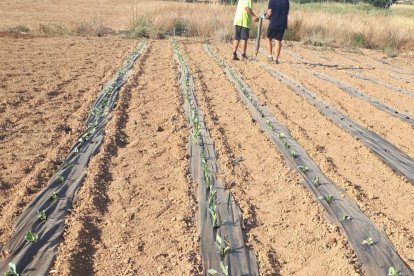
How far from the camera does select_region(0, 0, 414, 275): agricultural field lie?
2.95 meters

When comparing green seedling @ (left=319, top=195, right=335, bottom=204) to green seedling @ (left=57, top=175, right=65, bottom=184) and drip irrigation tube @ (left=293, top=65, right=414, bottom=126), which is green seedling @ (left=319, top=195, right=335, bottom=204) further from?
drip irrigation tube @ (left=293, top=65, right=414, bottom=126)

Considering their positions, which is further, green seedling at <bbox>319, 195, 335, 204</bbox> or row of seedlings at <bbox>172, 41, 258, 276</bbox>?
green seedling at <bbox>319, 195, 335, 204</bbox>

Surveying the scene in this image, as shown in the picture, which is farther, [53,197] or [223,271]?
[53,197]

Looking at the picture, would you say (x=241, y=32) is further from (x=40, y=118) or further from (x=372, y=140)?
(x=40, y=118)

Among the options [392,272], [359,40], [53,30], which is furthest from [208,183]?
[359,40]

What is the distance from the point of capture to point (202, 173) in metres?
4.15

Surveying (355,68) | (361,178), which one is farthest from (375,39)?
(361,178)

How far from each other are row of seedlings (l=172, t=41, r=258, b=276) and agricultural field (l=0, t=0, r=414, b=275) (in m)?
0.01

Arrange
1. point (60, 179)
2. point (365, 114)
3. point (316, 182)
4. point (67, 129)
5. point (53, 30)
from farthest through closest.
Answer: point (53, 30)
point (365, 114)
point (67, 129)
point (316, 182)
point (60, 179)

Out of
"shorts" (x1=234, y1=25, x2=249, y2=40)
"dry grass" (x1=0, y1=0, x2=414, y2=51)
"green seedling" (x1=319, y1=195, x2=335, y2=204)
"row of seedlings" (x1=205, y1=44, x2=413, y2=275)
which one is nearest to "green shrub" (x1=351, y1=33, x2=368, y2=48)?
"dry grass" (x1=0, y1=0, x2=414, y2=51)

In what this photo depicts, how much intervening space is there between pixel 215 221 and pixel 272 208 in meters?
0.61

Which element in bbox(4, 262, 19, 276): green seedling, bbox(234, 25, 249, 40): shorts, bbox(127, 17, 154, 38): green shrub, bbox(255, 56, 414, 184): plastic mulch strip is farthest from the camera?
bbox(127, 17, 154, 38): green shrub

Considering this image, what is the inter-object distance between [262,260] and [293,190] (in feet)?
3.58

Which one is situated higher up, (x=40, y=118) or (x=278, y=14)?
(x=278, y=14)
